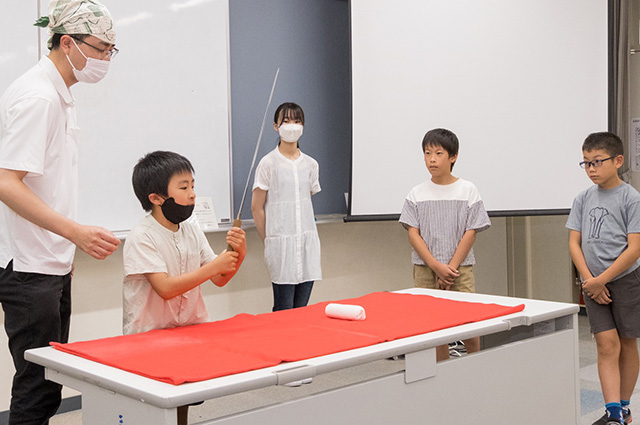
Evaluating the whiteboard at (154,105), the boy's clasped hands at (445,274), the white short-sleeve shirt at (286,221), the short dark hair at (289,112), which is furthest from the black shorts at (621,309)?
the whiteboard at (154,105)

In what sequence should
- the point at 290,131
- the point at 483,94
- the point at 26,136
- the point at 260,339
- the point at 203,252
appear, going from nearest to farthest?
1. the point at 260,339
2. the point at 26,136
3. the point at 203,252
4. the point at 290,131
5. the point at 483,94

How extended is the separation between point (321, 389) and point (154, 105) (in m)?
1.62

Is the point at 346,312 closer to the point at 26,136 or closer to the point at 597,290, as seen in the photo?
the point at 26,136

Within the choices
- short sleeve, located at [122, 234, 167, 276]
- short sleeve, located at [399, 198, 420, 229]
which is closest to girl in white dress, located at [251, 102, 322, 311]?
short sleeve, located at [399, 198, 420, 229]

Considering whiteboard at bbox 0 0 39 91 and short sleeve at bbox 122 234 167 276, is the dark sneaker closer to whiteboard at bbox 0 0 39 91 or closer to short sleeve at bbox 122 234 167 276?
short sleeve at bbox 122 234 167 276

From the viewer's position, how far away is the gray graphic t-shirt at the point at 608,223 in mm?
2568

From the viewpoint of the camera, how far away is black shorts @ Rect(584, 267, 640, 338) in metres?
2.56

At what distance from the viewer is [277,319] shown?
5.87 ft

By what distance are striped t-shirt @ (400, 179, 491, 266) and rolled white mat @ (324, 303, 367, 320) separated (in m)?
1.27

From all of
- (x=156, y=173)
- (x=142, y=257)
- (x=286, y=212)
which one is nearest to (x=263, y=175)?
(x=286, y=212)

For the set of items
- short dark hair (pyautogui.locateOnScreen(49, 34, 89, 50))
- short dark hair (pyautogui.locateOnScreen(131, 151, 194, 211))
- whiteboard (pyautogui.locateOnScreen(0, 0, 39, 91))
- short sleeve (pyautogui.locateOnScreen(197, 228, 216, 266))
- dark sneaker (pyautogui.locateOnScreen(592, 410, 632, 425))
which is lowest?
dark sneaker (pyautogui.locateOnScreen(592, 410, 632, 425))

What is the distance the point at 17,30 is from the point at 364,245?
7.75 feet

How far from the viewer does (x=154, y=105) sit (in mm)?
3242

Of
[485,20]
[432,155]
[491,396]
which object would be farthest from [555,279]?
[491,396]
